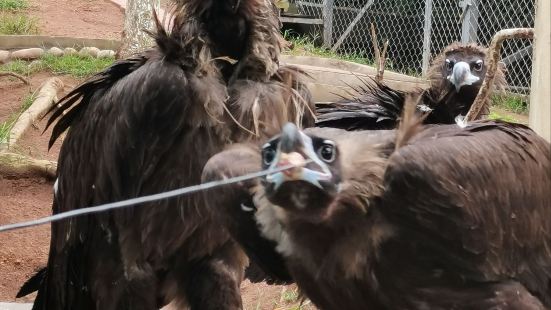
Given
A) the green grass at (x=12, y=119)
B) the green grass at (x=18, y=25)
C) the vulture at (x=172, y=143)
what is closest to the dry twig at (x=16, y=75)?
the green grass at (x=12, y=119)

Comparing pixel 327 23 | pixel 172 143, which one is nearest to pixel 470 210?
pixel 172 143

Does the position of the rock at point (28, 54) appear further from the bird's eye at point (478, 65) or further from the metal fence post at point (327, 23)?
the bird's eye at point (478, 65)

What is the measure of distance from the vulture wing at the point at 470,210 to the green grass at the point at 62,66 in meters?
8.73

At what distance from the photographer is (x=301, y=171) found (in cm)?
256

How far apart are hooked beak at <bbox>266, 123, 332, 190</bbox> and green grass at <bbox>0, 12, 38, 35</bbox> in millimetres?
11761

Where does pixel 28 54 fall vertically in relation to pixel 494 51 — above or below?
below

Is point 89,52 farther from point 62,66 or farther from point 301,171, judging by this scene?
point 301,171

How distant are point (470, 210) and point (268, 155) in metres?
0.69

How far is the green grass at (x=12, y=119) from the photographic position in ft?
28.9

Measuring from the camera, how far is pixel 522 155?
3.13 meters

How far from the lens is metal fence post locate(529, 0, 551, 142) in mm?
3174

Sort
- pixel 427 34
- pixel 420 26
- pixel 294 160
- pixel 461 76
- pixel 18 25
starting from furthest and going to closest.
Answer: pixel 18 25 → pixel 420 26 → pixel 427 34 → pixel 461 76 → pixel 294 160

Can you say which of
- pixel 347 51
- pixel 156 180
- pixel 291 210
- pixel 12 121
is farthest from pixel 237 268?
pixel 347 51

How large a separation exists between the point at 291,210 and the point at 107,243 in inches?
73.4
